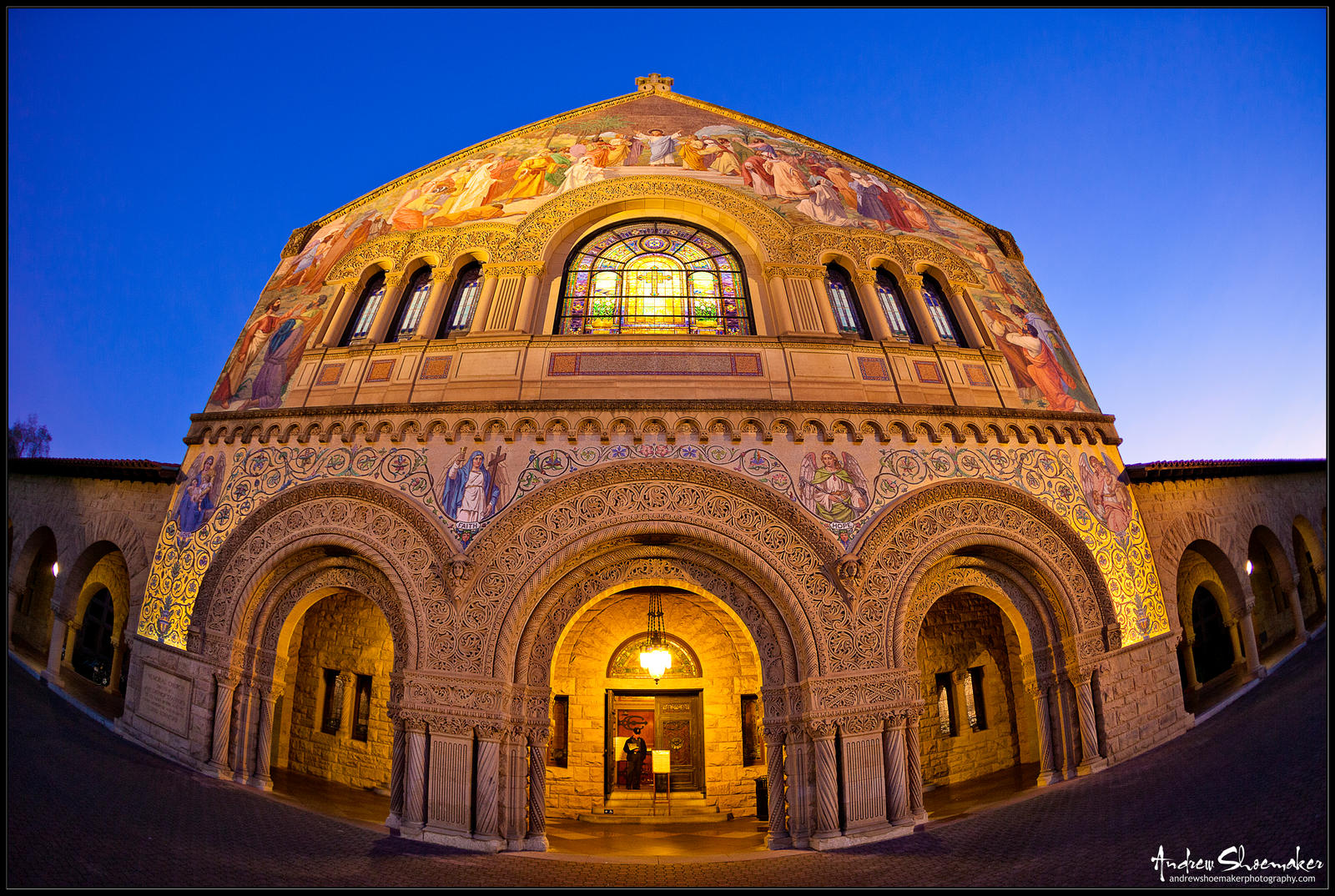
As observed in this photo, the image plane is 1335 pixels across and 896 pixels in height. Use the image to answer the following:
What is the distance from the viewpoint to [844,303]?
Result: 41.3 feet

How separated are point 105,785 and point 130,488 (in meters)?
5.98

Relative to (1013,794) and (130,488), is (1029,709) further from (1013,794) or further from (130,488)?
(130,488)

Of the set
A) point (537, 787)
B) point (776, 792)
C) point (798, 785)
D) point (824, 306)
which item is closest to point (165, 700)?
point (537, 787)

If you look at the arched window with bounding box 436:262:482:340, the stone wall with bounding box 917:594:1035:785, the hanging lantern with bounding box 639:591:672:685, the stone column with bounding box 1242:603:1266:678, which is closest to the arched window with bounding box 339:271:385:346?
the arched window with bounding box 436:262:482:340

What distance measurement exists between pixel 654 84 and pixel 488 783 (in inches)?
622

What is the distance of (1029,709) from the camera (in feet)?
41.5

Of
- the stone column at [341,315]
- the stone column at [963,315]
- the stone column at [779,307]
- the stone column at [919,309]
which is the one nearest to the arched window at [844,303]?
the stone column at [779,307]

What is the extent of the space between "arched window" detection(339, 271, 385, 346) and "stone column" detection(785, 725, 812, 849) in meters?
10.2

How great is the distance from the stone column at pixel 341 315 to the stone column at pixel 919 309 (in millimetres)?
10792

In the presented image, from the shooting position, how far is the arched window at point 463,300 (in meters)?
12.3

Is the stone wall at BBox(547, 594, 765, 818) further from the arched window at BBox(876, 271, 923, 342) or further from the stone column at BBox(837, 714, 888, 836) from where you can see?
the arched window at BBox(876, 271, 923, 342)

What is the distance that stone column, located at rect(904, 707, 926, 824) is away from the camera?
8898mm

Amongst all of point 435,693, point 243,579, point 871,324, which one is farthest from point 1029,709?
point 243,579

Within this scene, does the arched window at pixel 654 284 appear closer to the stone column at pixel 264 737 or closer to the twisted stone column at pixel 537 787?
the twisted stone column at pixel 537 787
